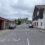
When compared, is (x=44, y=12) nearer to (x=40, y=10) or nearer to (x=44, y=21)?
(x=40, y=10)

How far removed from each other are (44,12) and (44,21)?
514 cm

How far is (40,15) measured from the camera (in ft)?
121

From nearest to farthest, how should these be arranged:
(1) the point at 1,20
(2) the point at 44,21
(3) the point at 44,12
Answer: (1) the point at 1,20 → (2) the point at 44,21 → (3) the point at 44,12

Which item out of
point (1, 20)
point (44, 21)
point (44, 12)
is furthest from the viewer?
point (44, 12)

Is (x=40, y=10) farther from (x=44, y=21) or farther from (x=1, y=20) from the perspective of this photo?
(x=1, y=20)

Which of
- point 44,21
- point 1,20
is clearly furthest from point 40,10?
point 1,20

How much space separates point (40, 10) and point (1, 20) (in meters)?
14.4

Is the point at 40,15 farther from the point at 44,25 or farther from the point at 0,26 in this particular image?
the point at 0,26

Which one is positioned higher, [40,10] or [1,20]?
[40,10]

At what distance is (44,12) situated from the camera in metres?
36.6

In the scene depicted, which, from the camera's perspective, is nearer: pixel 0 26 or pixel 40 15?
pixel 0 26

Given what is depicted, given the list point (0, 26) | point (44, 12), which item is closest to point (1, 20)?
point (0, 26)

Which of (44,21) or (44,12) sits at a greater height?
(44,12)

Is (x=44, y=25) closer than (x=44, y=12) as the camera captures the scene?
Yes
